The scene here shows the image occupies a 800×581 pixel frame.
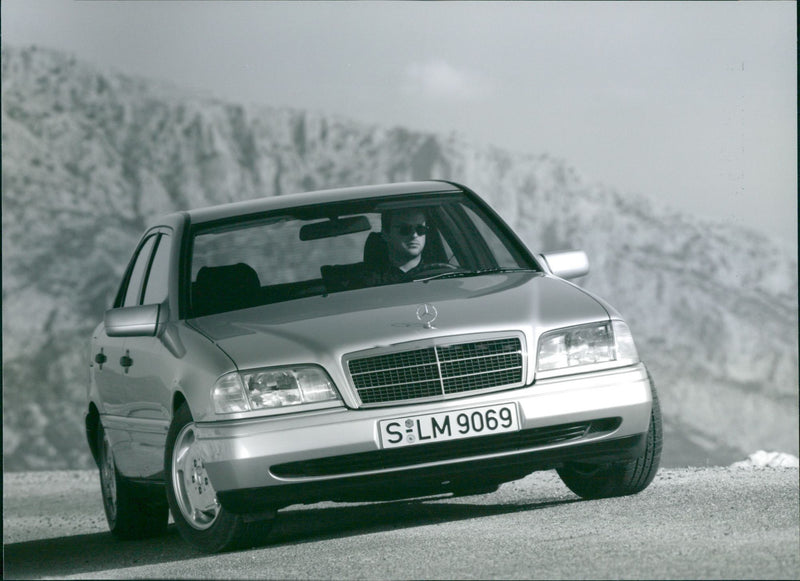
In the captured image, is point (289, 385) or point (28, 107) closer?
point (289, 385)

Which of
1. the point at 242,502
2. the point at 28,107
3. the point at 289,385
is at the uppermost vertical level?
the point at 289,385

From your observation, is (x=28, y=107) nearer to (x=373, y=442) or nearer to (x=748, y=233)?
(x=748, y=233)

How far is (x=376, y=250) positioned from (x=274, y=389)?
1339mm

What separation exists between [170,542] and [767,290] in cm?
4965

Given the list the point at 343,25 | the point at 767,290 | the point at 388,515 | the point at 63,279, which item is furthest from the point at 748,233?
the point at 388,515

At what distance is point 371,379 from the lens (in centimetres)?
661

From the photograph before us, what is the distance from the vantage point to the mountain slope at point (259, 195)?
5009 cm

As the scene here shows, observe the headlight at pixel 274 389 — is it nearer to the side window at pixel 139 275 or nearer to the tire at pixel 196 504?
the tire at pixel 196 504

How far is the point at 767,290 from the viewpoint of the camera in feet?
184

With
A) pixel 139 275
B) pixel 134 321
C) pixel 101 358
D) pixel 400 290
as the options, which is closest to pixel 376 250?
pixel 400 290

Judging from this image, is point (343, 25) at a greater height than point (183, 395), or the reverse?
point (183, 395)

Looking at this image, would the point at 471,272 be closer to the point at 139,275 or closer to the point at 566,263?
the point at 566,263

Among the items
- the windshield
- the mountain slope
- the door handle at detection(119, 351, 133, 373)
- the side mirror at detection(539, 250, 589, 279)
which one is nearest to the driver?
the windshield

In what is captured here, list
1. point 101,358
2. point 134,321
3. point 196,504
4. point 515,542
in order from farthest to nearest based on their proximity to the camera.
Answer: point 101,358 → point 134,321 → point 196,504 → point 515,542
